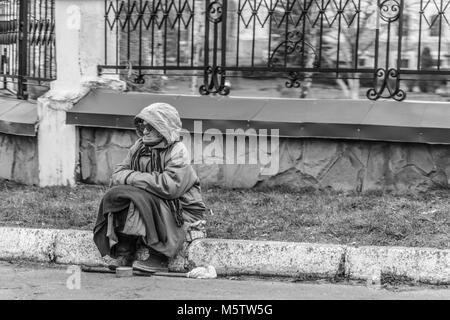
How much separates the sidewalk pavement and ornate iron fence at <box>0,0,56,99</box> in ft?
8.47

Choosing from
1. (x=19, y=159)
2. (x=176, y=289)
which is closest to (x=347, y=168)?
(x=176, y=289)

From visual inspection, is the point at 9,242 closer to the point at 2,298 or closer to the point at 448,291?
the point at 2,298

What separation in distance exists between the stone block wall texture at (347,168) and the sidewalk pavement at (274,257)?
4.95 feet

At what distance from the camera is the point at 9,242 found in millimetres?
6508

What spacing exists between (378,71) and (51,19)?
332 centimetres

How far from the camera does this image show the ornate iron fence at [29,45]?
8.85m

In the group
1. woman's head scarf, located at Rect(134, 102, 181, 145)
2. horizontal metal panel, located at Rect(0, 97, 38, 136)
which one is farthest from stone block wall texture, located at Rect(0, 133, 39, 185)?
woman's head scarf, located at Rect(134, 102, 181, 145)

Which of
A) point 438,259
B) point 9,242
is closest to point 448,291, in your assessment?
point 438,259

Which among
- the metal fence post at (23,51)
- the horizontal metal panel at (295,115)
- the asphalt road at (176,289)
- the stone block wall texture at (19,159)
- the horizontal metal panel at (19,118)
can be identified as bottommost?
the asphalt road at (176,289)

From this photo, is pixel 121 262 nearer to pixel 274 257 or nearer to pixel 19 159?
pixel 274 257

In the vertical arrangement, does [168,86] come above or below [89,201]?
above

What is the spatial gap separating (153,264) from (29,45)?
3987 mm

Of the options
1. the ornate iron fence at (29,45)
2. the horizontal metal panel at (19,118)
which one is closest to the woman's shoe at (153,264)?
the horizontal metal panel at (19,118)

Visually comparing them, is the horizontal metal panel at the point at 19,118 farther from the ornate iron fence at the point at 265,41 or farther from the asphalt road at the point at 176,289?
the asphalt road at the point at 176,289
